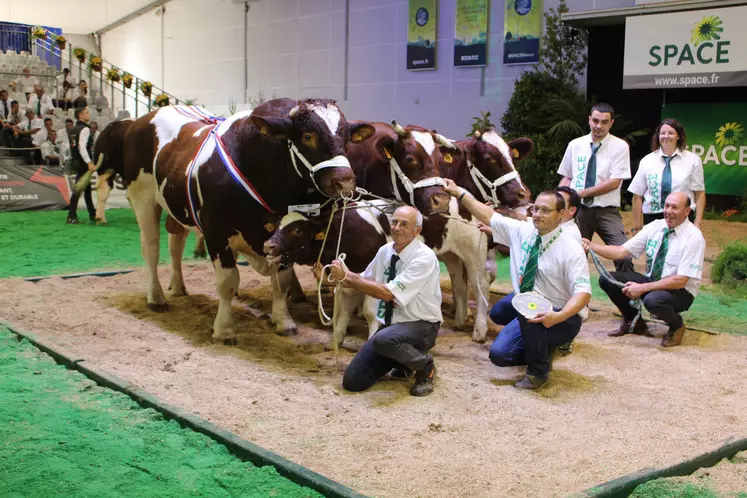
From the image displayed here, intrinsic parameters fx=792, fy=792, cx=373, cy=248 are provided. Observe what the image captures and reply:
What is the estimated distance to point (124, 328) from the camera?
6887 mm

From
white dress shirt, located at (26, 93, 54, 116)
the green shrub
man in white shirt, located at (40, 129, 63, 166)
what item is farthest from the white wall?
the green shrub

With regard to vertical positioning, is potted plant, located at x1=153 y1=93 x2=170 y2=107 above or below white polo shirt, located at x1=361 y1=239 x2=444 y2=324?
above

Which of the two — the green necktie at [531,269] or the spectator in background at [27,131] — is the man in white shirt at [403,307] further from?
the spectator in background at [27,131]

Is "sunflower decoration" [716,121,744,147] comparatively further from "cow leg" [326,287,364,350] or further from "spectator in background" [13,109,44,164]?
"spectator in background" [13,109,44,164]

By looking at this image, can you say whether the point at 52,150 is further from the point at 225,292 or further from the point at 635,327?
the point at 635,327

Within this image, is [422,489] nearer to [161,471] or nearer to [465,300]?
[161,471]

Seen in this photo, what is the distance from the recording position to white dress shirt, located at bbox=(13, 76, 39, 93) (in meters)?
23.1

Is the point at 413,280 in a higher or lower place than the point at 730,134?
lower

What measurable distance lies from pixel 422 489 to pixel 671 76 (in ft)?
39.0

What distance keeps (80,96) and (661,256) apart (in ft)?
67.5

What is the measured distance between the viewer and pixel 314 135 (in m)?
5.95

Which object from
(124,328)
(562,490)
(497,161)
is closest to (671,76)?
(497,161)

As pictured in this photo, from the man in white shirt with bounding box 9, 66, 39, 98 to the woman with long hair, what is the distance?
787 inches

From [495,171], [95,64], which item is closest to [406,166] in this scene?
[495,171]
